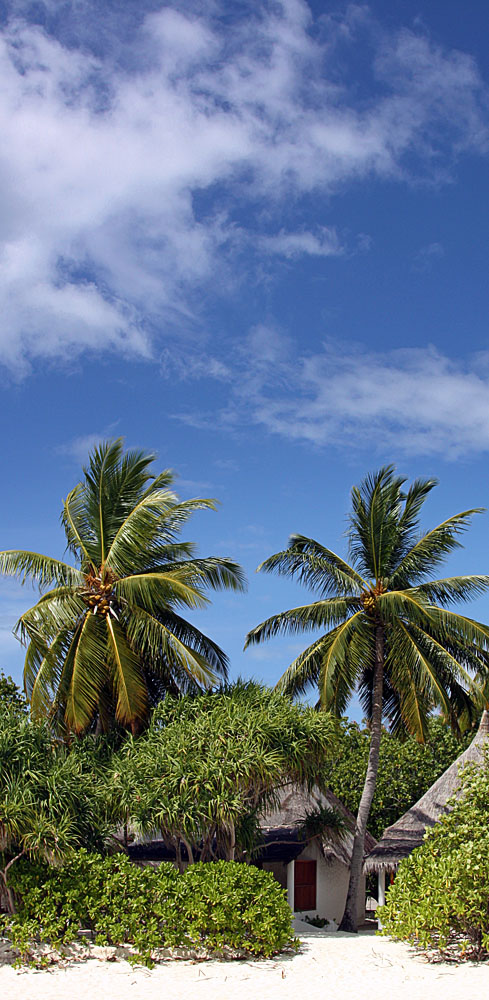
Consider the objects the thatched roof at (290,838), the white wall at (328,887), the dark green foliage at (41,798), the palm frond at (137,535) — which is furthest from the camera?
the white wall at (328,887)

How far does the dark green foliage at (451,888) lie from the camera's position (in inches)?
511

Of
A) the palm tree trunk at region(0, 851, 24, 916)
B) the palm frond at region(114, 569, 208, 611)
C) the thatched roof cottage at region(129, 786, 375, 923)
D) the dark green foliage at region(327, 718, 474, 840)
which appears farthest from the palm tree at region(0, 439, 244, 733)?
the dark green foliage at region(327, 718, 474, 840)

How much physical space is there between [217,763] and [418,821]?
30.9 ft

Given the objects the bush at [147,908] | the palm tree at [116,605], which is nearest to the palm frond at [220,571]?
the palm tree at [116,605]

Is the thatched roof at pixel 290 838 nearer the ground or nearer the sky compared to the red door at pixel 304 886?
nearer the sky

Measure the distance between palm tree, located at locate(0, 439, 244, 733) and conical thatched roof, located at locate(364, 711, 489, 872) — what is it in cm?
685

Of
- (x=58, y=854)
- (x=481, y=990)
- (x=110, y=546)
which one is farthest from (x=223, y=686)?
(x=481, y=990)

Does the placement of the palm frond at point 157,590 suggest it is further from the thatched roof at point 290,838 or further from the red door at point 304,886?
the red door at point 304,886

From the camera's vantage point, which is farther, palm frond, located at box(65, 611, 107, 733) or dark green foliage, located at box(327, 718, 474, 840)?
dark green foliage, located at box(327, 718, 474, 840)

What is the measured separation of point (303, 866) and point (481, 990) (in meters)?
10.9

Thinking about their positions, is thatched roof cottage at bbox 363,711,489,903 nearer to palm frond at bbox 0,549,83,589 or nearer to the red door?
the red door

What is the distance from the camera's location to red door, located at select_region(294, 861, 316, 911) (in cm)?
2164

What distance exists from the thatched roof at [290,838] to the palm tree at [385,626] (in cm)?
190

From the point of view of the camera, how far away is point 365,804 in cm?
1975
